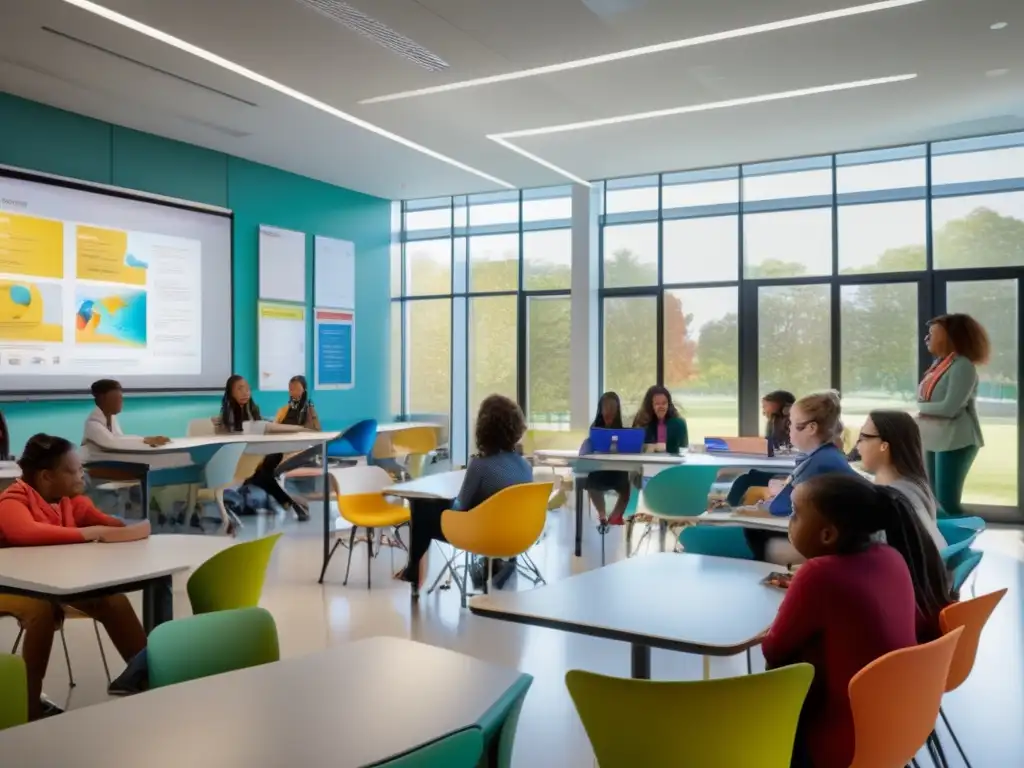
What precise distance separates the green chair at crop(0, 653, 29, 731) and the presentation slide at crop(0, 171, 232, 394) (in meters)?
6.52

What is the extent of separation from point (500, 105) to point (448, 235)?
4429mm

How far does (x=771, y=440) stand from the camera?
21.6 feet

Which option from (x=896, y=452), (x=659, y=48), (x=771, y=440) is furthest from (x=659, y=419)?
(x=896, y=452)

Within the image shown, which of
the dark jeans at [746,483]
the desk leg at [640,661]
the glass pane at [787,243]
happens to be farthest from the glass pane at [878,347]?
the desk leg at [640,661]

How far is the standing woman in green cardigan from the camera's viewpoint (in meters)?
5.57

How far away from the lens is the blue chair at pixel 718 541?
3.56 metres

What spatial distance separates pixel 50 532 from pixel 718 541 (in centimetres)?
261

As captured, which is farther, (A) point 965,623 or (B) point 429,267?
(B) point 429,267

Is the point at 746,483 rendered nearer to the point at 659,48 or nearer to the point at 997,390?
the point at 659,48

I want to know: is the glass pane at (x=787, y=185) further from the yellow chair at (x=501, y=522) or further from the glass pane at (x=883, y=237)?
the yellow chair at (x=501, y=522)

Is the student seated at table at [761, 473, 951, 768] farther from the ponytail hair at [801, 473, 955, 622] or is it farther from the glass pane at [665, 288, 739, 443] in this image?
the glass pane at [665, 288, 739, 443]

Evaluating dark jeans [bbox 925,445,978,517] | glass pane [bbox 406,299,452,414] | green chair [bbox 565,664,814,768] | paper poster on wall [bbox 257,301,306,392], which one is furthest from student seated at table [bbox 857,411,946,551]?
glass pane [bbox 406,299,452,414]

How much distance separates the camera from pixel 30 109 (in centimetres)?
762

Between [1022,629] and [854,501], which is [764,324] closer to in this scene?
[1022,629]
